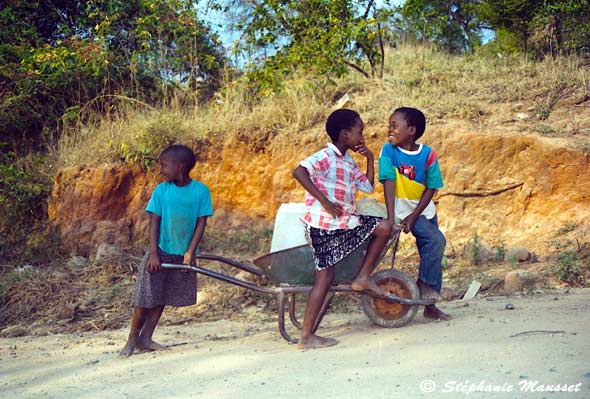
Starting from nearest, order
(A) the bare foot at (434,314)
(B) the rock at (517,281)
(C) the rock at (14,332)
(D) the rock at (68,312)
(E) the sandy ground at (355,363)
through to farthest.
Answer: (E) the sandy ground at (355,363) → (A) the bare foot at (434,314) → (C) the rock at (14,332) → (B) the rock at (517,281) → (D) the rock at (68,312)

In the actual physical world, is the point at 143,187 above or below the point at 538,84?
below

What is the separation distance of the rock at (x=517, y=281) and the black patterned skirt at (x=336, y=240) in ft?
7.76

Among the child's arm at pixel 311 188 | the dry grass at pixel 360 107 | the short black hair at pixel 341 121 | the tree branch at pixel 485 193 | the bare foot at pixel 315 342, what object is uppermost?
the dry grass at pixel 360 107

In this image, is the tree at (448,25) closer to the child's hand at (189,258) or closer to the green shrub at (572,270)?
the green shrub at (572,270)

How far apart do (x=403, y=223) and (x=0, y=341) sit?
3647mm

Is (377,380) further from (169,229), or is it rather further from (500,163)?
(500,163)

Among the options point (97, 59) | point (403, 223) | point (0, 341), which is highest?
point (97, 59)

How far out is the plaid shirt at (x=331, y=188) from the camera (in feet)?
15.3

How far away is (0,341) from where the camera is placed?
236 inches

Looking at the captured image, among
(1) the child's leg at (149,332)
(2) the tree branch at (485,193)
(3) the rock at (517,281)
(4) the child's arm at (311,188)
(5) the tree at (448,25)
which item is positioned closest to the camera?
(4) the child's arm at (311,188)

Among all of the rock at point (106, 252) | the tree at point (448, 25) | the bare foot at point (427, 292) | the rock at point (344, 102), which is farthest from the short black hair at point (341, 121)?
the tree at point (448, 25)

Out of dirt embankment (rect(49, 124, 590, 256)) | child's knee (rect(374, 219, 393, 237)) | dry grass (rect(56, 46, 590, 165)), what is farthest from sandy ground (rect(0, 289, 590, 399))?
dry grass (rect(56, 46, 590, 165))

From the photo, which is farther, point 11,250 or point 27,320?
point 11,250

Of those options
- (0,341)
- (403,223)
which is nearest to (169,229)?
(403,223)
